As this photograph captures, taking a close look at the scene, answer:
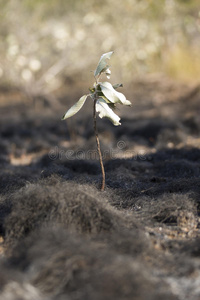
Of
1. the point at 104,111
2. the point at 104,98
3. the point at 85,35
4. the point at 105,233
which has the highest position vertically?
the point at 85,35

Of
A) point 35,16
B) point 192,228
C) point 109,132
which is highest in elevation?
point 35,16

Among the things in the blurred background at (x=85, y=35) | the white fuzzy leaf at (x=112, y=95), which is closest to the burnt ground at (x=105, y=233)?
the white fuzzy leaf at (x=112, y=95)

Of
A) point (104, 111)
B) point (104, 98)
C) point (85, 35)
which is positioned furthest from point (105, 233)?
point (85, 35)

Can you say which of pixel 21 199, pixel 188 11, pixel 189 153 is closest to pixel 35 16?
pixel 188 11

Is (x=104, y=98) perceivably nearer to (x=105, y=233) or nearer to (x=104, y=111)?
(x=104, y=111)

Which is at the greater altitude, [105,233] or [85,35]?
[85,35]

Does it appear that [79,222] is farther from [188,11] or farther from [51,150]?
[188,11]

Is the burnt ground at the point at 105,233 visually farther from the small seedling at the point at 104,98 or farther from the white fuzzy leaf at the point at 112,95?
the white fuzzy leaf at the point at 112,95

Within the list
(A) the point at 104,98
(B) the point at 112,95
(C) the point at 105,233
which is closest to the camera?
(C) the point at 105,233
